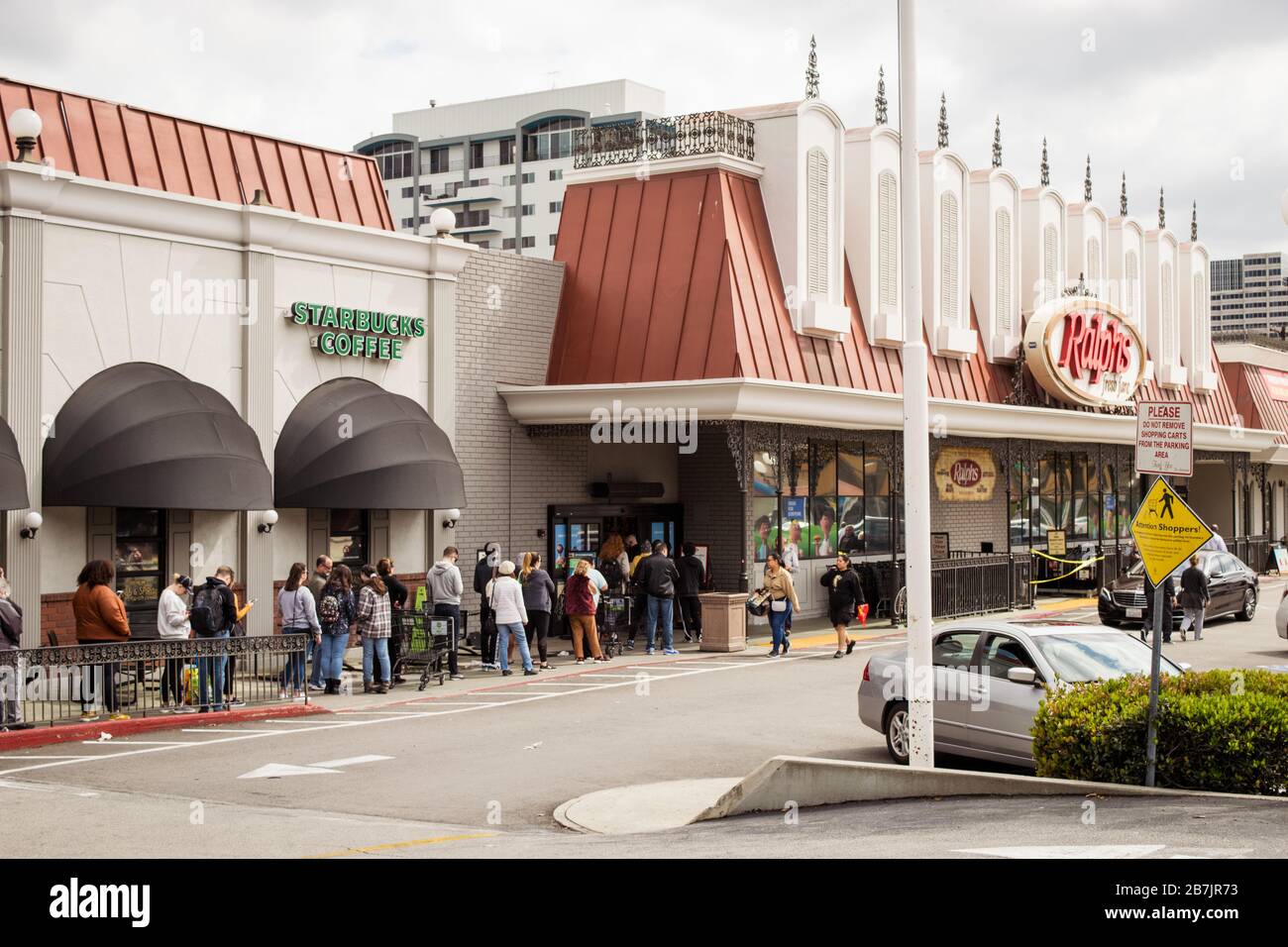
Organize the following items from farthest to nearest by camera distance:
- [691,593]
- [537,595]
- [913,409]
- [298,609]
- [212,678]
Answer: [691,593] → [537,595] → [298,609] → [212,678] → [913,409]

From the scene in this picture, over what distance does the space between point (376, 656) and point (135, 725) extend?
4.06 meters

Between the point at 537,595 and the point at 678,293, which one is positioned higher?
the point at 678,293

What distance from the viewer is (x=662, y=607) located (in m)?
24.2

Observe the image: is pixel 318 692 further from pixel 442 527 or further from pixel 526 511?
pixel 526 511

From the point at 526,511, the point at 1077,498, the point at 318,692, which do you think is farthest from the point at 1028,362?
the point at 318,692

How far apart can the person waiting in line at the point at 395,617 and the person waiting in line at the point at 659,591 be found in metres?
4.73

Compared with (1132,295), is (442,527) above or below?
below

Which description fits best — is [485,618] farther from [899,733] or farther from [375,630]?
[899,733]

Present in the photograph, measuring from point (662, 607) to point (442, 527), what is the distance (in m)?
3.99

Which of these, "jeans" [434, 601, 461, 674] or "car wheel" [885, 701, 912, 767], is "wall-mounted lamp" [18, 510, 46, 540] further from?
"car wheel" [885, 701, 912, 767]

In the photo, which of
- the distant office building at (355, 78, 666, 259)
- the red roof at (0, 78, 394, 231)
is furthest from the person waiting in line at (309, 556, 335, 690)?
the distant office building at (355, 78, 666, 259)

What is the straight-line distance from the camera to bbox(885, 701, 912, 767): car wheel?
1391 cm

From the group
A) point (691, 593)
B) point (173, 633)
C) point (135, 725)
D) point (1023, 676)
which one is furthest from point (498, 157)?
point (1023, 676)

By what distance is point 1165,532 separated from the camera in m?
11.2
